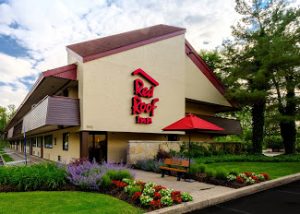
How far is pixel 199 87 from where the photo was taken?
80.4 ft

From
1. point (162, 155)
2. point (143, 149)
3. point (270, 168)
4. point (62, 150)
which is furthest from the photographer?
point (62, 150)

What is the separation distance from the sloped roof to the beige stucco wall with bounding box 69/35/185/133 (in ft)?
1.11

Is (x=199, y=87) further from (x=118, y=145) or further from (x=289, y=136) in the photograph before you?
(x=118, y=145)

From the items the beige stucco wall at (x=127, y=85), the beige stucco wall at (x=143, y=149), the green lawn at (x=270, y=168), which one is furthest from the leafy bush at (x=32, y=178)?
the green lawn at (x=270, y=168)

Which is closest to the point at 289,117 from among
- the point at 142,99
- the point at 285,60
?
the point at 285,60

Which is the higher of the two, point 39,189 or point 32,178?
point 32,178

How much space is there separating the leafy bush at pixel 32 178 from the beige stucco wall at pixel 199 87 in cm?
1599

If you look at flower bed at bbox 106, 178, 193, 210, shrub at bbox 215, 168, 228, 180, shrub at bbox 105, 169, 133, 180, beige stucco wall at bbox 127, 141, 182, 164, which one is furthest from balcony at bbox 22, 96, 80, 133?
shrub at bbox 215, 168, 228, 180

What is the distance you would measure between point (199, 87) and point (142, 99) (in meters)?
8.07

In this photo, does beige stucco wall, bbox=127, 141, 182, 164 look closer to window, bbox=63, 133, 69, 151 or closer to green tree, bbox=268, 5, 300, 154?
window, bbox=63, 133, 69, 151

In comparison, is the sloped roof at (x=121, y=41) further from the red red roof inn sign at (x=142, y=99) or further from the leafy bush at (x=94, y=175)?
the leafy bush at (x=94, y=175)

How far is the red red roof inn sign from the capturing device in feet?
58.5

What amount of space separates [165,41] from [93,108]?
8.27 m

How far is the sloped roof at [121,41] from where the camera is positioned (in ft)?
53.5
